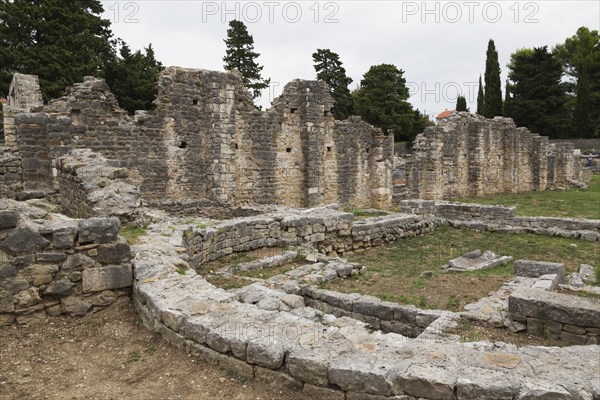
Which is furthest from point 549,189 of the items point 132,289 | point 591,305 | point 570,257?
point 132,289

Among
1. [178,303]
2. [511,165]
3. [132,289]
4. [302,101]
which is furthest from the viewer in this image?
[511,165]

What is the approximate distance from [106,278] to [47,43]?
26.9m

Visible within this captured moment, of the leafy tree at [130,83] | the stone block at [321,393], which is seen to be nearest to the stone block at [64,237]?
the stone block at [321,393]

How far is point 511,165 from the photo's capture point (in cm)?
2983

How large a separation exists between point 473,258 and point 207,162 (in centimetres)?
931

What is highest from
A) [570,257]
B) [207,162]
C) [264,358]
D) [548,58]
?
[548,58]

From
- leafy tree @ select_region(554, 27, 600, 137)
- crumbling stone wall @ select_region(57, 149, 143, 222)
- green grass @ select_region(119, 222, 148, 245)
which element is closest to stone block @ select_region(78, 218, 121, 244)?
green grass @ select_region(119, 222, 148, 245)

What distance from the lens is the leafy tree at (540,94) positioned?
49094 mm

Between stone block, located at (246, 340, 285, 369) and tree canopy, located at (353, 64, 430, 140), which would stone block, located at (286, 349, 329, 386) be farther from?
tree canopy, located at (353, 64, 430, 140)

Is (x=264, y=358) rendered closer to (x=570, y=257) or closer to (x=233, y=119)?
(x=570, y=257)

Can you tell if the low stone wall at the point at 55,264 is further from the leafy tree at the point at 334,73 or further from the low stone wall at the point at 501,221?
the leafy tree at the point at 334,73

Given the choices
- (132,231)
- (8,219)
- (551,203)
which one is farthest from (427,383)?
(551,203)

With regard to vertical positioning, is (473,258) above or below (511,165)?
below

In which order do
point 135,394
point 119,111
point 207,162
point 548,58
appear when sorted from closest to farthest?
point 135,394, point 119,111, point 207,162, point 548,58
